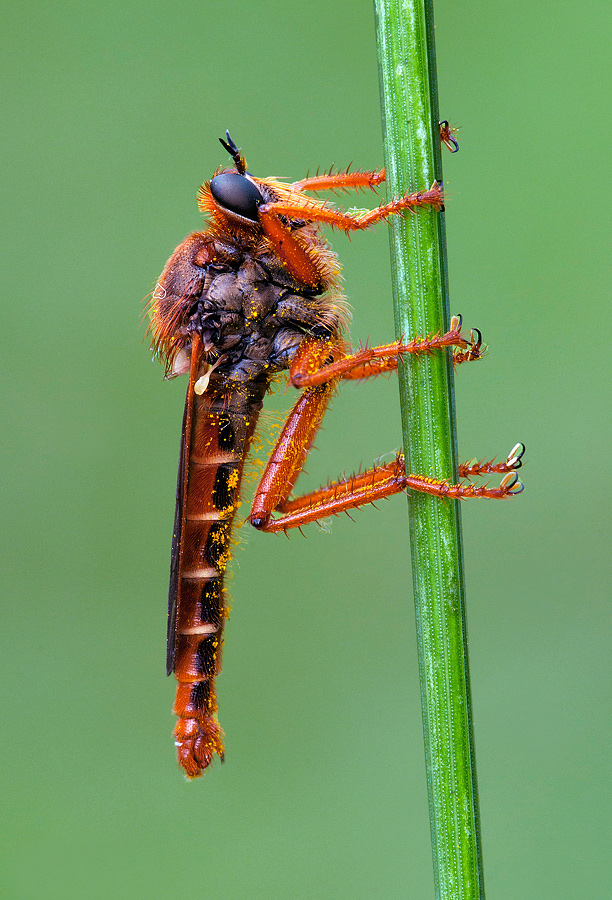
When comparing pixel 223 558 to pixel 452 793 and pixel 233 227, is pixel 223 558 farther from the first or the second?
pixel 452 793

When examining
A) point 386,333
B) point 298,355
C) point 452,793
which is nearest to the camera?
point 452,793

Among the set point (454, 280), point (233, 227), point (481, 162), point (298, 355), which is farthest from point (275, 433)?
point (481, 162)

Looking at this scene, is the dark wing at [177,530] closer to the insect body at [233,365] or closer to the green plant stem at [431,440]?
the insect body at [233,365]

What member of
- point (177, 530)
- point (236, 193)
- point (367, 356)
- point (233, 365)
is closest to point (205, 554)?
point (177, 530)

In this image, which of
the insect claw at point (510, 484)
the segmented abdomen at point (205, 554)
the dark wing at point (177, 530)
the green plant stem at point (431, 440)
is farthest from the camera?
the segmented abdomen at point (205, 554)

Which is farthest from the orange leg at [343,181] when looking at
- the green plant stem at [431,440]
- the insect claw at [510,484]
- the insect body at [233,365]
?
the insect claw at [510,484]

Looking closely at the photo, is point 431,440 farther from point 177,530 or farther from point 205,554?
point 205,554

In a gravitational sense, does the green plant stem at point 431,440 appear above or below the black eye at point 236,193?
below
